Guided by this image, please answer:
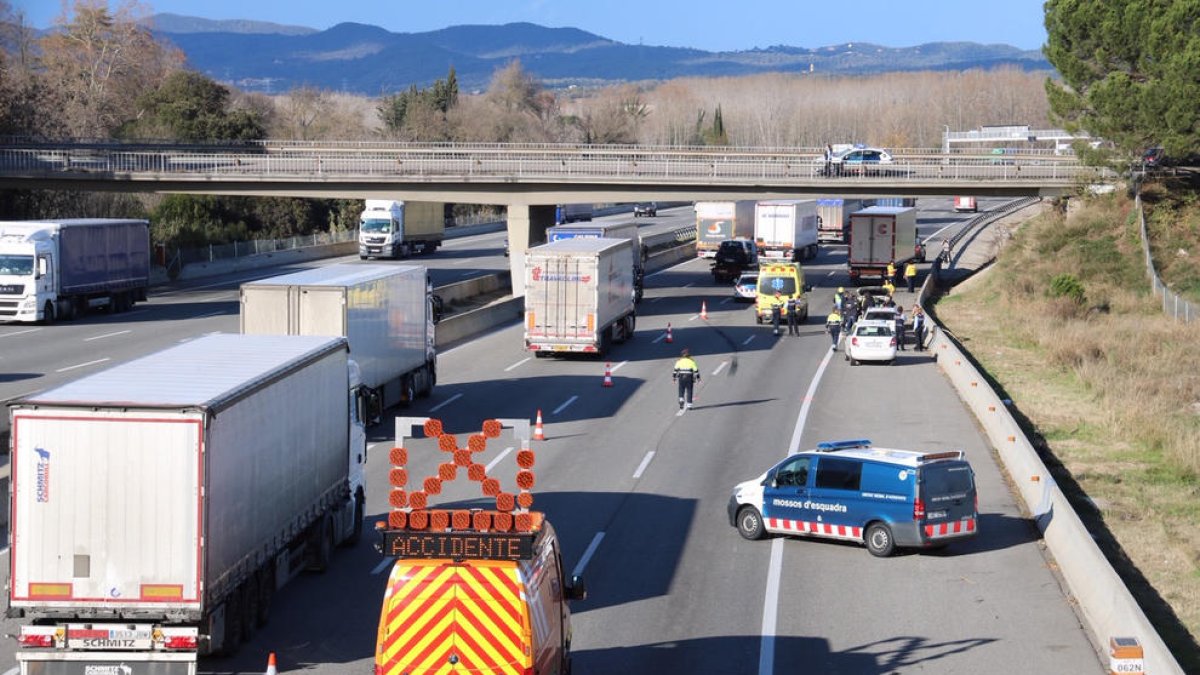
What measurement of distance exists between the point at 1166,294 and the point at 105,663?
47668 mm

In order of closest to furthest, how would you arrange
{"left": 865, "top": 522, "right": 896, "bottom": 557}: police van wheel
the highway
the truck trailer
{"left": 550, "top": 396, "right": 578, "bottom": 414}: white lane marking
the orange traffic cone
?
the highway, {"left": 865, "top": 522, "right": 896, "bottom": 557}: police van wheel, the orange traffic cone, {"left": 550, "top": 396, "right": 578, "bottom": 414}: white lane marking, the truck trailer

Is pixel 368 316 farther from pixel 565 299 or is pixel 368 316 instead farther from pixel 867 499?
pixel 867 499

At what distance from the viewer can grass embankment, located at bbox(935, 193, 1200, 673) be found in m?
22.8

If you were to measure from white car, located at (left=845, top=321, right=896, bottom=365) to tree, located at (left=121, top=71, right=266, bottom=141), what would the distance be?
210ft

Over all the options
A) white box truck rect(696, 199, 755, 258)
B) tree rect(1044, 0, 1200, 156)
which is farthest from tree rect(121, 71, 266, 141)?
tree rect(1044, 0, 1200, 156)

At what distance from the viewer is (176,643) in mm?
14523

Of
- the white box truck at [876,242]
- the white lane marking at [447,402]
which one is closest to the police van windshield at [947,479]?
the white lane marking at [447,402]

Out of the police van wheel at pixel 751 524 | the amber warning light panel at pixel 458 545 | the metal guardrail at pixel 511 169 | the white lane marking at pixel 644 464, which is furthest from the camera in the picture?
the metal guardrail at pixel 511 169

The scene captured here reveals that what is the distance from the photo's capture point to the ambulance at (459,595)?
40.2 ft

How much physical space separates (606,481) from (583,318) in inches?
679

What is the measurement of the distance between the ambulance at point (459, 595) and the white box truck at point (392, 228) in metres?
71.7

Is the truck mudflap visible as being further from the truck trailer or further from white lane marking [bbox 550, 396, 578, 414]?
the truck trailer

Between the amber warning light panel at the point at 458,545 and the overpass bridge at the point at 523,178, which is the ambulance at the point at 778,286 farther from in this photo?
the amber warning light panel at the point at 458,545

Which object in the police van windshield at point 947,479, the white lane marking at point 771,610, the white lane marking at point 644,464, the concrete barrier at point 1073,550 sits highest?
the police van windshield at point 947,479
